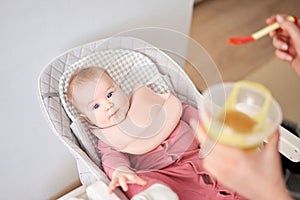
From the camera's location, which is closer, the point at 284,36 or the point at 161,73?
the point at 284,36

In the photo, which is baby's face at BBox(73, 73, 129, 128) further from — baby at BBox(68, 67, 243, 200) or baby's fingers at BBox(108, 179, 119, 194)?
baby's fingers at BBox(108, 179, 119, 194)

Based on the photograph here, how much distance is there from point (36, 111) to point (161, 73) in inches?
12.1

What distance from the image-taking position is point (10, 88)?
0.98 metres

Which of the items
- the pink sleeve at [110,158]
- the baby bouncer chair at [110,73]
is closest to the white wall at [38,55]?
→ the baby bouncer chair at [110,73]

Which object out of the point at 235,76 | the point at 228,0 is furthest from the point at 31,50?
the point at 228,0

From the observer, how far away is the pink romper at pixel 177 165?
3.07 ft

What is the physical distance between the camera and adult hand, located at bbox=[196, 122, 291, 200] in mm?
697

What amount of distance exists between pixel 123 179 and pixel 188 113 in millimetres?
224

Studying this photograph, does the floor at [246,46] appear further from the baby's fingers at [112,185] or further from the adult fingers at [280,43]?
the baby's fingers at [112,185]

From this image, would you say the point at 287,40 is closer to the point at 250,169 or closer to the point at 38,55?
the point at 250,169

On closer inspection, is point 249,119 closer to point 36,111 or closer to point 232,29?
point 36,111

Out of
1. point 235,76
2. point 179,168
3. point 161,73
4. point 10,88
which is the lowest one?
point 235,76

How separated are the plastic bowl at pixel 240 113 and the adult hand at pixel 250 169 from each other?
18 mm

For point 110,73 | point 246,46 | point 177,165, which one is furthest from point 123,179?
point 246,46
